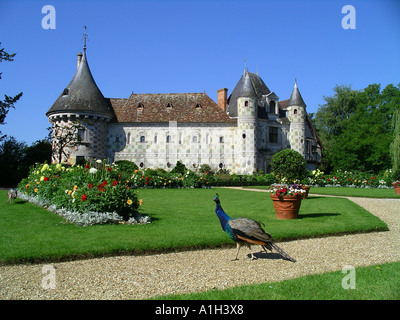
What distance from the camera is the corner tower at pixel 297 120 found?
40.7m

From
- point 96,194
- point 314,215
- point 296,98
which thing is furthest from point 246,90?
point 96,194

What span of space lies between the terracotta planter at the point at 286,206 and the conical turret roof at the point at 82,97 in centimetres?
2802

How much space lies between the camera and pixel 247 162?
122ft

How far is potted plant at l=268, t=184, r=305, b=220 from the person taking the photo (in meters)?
10.1

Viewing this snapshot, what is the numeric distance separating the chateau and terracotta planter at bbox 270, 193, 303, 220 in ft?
87.8

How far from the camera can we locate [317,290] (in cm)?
449

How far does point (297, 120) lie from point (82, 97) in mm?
23176

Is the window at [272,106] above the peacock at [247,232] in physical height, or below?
above

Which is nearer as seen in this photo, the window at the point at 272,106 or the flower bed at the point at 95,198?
the flower bed at the point at 95,198

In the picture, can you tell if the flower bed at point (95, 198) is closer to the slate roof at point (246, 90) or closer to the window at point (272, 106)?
the slate roof at point (246, 90)

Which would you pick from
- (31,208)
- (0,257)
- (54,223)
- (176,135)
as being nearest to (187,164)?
(176,135)

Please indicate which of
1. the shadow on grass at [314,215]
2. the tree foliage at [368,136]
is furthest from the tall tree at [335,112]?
the shadow on grass at [314,215]

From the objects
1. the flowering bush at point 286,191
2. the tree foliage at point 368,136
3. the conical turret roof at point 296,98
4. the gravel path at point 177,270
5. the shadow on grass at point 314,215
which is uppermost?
the conical turret roof at point 296,98
